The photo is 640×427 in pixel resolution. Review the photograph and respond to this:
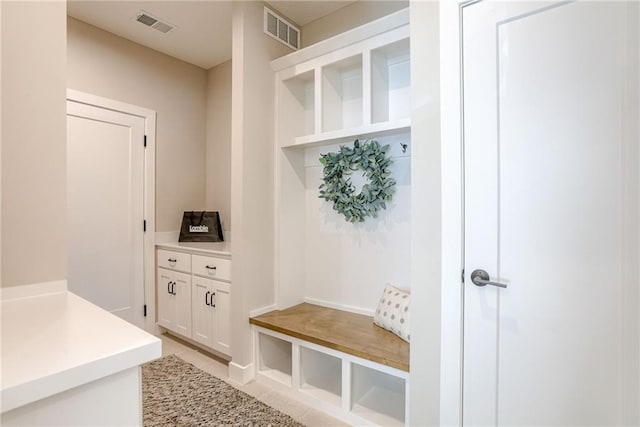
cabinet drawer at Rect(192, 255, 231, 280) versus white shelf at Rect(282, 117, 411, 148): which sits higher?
white shelf at Rect(282, 117, 411, 148)

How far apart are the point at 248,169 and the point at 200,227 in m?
1.25

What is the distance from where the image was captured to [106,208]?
2.85 meters

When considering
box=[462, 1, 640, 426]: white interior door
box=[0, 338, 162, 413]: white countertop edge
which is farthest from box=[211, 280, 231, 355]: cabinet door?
Answer: box=[0, 338, 162, 413]: white countertop edge

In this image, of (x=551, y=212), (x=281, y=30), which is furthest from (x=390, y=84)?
(x=551, y=212)

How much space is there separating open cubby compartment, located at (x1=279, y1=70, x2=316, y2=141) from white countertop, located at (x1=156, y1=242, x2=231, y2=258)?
102 cm

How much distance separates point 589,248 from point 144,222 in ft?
10.7

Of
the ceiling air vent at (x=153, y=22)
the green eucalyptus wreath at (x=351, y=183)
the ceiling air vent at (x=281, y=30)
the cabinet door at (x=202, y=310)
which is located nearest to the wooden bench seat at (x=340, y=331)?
the cabinet door at (x=202, y=310)

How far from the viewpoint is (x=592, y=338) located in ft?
3.68

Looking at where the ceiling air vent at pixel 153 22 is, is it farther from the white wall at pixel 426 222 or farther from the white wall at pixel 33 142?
the white wall at pixel 426 222

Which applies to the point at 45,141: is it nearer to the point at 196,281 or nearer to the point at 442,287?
the point at 442,287

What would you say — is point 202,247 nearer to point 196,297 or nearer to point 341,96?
point 196,297

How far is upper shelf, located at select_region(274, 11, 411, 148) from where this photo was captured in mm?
2047

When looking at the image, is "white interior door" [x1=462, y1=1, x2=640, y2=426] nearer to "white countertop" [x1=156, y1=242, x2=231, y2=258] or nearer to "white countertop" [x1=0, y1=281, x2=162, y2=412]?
"white countertop" [x1=0, y1=281, x2=162, y2=412]

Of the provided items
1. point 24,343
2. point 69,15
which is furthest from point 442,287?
point 69,15
